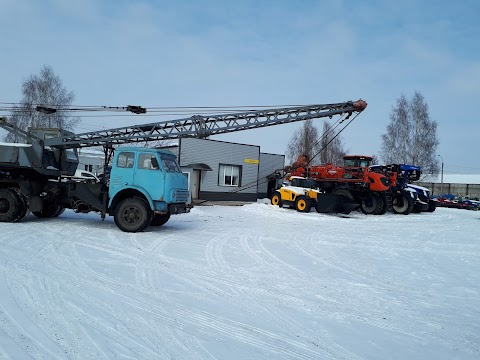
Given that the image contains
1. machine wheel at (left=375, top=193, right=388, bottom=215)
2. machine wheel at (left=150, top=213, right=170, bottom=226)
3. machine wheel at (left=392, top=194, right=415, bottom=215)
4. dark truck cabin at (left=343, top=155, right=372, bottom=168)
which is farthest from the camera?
dark truck cabin at (left=343, top=155, right=372, bottom=168)

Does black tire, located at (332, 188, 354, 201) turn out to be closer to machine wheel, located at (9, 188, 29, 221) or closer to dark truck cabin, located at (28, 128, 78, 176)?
dark truck cabin, located at (28, 128, 78, 176)

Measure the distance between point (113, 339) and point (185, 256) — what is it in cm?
418

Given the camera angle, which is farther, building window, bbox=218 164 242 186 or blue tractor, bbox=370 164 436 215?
building window, bbox=218 164 242 186

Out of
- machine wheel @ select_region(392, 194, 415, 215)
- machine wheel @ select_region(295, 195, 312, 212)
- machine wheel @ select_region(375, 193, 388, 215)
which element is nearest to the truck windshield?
machine wheel @ select_region(295, 195, 312, 212)

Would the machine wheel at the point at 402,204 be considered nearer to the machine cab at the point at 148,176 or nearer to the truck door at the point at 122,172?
the machine cab at the point at 148,176

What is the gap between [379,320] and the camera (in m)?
4.93

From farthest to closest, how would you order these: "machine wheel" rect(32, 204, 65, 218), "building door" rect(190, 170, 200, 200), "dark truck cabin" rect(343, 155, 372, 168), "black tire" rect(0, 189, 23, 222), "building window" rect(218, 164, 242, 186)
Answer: "building window" rect(218, 164, 242, 186)
"building door" rect(190, 170, 200, 200)
"dark truck cabin" rect(343, 155, 372, 168)
"machine wheel" rect(32, 204, 65, 218)
"black tire" rect(0, 189, 23, 222)

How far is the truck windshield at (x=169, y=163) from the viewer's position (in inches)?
430

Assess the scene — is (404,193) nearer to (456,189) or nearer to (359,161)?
(359,161)

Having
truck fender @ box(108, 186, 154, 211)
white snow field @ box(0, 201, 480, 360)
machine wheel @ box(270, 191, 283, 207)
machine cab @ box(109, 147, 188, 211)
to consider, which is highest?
machine cab @ box(109, 147, 188, 211)

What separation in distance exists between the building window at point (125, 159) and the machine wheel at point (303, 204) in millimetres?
11954

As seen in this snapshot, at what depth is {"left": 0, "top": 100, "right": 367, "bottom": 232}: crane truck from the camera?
10812mm

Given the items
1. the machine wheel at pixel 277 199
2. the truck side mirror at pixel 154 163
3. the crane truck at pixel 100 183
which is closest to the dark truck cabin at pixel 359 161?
the machine wheel at pixel 277 199

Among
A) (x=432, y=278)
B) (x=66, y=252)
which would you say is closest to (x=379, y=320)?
(x=432, y=278)
